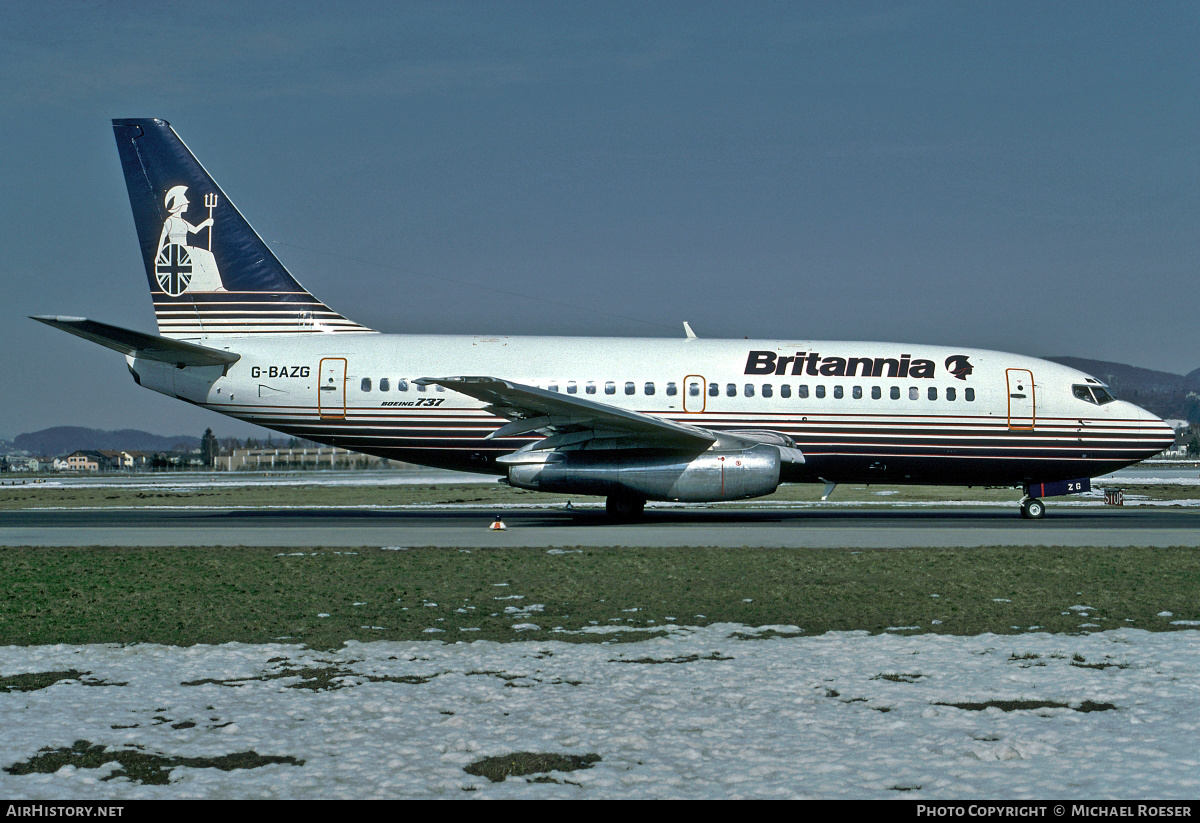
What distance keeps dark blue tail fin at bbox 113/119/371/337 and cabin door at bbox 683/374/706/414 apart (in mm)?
8783

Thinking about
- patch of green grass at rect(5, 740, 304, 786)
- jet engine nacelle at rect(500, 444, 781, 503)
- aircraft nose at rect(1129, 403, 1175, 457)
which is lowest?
patch of green grass at rect(5, 740, 304, 786)

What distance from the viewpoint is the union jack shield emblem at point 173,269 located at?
22578 mm

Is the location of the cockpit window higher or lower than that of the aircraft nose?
higher

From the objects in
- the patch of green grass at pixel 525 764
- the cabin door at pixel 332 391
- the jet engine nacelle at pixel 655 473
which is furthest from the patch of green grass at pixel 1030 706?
the cabin door at pixel 332 391

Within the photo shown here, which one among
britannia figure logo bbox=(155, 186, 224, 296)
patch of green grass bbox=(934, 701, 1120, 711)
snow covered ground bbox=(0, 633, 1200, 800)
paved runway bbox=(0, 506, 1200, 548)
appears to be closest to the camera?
snow covered ground bbox=(0, 633, 1200, 800)

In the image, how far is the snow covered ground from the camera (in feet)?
15.0

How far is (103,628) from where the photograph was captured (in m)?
8.63

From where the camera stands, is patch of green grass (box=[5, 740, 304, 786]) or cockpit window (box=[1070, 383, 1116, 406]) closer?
patch of green grass (box=[5, 740, 304, 786])

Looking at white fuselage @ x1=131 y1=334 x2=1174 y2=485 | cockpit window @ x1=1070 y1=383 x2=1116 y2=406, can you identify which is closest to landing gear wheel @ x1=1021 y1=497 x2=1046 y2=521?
white fuselage @ x1=131 y1=334 x2=1174 y2=485

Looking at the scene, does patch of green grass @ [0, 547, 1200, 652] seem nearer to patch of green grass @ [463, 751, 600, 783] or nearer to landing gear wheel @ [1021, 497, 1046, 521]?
patch of green grass @ [463, 751, 600, 783]

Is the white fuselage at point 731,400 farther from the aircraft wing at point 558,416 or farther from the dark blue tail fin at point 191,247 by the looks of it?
the aircraft wing at point 558,416

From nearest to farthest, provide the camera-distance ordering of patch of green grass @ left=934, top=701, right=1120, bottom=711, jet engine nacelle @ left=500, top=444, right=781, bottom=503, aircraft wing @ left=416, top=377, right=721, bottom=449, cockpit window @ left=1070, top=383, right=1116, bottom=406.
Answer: patch of green grass @ left=934, top=701, right=1120, bottom=711 < aircraft wing @ left=416, top=377, right=721, bottom=449 < jet engine nacelle @ left=500, top=444, right=781, bottom=503 < cockpit window @ left=1070, top=383, right=1116, bottom=406

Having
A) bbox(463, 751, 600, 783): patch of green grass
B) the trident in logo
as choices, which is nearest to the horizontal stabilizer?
the trident in logo

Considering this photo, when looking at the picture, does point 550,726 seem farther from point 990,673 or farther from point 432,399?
point 432,399
